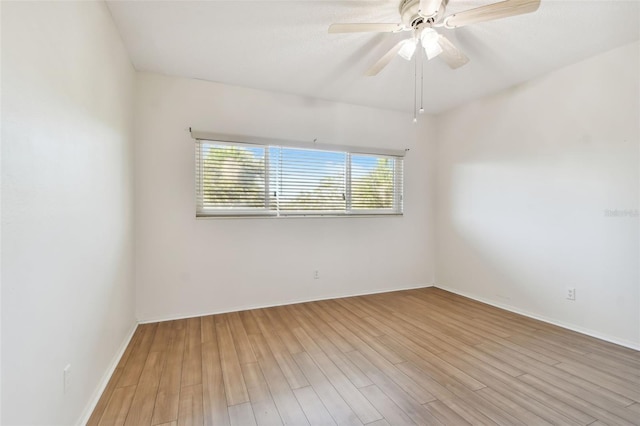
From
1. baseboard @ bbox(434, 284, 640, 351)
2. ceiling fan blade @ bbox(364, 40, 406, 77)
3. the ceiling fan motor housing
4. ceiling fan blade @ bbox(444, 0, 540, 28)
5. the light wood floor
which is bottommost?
the light wood floor

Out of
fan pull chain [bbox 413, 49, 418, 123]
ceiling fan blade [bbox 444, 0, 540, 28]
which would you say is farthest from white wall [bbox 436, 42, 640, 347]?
ceiling fan blade [bbox 444, 0, 540, 28]

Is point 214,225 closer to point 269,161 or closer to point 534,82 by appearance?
point 269,161

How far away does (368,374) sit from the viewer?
199cm

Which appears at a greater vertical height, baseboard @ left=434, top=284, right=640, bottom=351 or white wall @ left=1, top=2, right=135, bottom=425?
white wall @ left=1, top=2, right=135, bottom=425

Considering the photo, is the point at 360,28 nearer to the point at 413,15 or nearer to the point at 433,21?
the point at 413,15

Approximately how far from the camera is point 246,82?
3.09 metres

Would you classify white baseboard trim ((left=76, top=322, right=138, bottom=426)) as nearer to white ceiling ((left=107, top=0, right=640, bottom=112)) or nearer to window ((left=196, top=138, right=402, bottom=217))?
window ((left=196, top=138, right=402, bottom=217))

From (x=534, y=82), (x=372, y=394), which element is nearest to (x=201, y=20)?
(x=372, y=394)

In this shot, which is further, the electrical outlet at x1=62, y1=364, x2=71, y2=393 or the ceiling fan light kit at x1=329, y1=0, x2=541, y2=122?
the ceiling fan light kit at x1=329, y1=0, x2=541, y2=122

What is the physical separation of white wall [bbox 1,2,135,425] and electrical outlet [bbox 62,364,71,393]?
32mm

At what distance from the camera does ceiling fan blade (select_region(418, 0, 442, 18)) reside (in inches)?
61.4

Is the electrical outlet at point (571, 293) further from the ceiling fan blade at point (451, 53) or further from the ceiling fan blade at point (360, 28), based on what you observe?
the ceiling fan blade at point (360, 28)

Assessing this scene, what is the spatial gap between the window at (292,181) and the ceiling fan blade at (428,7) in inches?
80.7

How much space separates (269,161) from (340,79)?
121 cm
